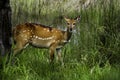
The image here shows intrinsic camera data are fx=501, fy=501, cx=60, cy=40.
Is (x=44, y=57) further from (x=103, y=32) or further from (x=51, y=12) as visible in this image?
(x=51, y=12)

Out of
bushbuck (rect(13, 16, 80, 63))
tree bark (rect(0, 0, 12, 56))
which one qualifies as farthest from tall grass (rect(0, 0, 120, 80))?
tree bark (rect(0, 0, 12, 56))

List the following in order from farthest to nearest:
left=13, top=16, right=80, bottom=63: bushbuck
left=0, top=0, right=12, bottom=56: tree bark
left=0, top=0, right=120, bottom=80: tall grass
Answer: left=13, top=16, right=80, bottom=63: bushbuck < left=0, top=0, right=12, bottom=56: tree bark < left=0, top=0, right=120, bottom=80: tall grass

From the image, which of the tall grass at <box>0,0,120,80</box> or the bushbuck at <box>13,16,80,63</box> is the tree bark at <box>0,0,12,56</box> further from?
the bushbuck at <box>13,16,80,63</box>

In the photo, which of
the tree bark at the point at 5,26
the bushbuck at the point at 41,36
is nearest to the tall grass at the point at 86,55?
the bushbuck at the point at 41,36

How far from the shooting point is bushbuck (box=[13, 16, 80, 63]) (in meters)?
8.02

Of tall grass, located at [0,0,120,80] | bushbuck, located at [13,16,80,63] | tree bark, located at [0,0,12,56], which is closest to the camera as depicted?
tall grass, located at [0,0,120,80]

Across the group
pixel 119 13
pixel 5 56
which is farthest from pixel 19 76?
pixel 119 13

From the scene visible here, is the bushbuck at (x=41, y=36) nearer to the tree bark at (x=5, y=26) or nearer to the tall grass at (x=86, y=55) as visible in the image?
the tall grass at (x=86, y=55)

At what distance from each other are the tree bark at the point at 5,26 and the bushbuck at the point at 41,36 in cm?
125

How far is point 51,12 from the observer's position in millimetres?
15195

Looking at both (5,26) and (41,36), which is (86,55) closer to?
(5,26)

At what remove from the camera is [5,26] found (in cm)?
654

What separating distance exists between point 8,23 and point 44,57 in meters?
1.30

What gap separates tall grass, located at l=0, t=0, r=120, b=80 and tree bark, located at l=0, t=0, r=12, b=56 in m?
0.27
